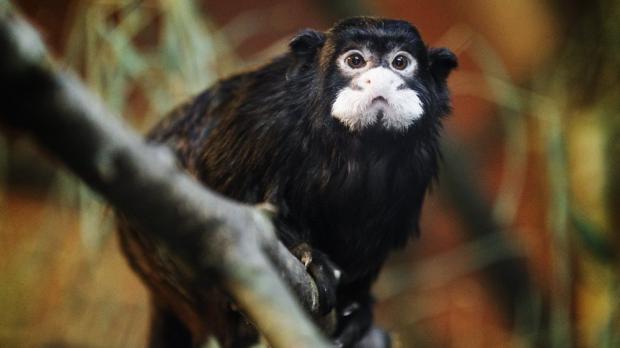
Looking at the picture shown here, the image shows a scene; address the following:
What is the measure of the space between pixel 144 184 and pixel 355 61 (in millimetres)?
1136

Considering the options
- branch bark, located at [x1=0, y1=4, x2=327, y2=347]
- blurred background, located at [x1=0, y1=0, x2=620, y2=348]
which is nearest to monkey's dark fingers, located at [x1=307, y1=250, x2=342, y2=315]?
branch bark, located at [x1=0, y1=4, x2=327, y2=347]

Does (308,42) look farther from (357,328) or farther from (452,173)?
(452,173)

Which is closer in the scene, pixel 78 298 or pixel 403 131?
pixel 403 131

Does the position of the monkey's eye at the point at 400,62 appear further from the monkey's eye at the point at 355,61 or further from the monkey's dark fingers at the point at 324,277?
the monkey's dark fingers at the point at 324,277

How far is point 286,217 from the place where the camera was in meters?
2.18

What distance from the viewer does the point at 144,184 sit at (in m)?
0.95

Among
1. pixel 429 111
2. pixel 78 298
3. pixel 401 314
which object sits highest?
pixel 429 111

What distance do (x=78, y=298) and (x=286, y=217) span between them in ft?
4.62

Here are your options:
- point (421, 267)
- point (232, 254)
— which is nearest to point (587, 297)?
point (421, 267)

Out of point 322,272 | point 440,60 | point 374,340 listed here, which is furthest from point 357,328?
point 440,60

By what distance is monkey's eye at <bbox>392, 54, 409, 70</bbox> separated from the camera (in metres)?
1.98

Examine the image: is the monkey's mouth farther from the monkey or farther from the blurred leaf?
the blurred leaf

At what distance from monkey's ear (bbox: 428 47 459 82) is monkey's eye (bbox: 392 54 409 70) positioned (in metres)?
0.13

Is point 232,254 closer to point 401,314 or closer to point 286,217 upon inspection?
point 286,217
